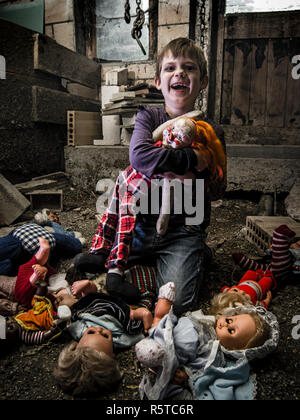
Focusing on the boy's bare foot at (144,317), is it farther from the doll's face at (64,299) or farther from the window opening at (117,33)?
the window opening at (117,33)

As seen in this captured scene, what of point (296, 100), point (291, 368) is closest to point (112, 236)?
point (291, 368)

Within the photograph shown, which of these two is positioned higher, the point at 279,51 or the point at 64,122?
the point at 279,51

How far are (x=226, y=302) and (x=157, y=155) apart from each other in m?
0.88

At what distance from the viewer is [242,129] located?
4590 mm

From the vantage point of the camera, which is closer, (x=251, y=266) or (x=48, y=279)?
(x=48, y=279)

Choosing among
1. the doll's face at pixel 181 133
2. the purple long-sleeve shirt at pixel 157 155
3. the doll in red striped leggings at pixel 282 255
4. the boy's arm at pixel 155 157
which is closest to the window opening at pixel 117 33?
the purple long-sleeve shirt at pixel 157 155

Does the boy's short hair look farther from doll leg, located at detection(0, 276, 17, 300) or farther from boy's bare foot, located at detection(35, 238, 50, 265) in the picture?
doll leg, located at detection(0, 276, 17, 300)

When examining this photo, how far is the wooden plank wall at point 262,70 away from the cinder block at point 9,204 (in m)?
3.23

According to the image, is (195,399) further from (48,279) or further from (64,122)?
(64,122)

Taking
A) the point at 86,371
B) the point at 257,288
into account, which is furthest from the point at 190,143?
the point at 86,371

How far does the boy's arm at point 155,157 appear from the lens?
1.66 m

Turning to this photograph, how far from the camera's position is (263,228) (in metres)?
2.57

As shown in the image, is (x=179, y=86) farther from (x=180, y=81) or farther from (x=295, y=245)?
(x=295, y=245)

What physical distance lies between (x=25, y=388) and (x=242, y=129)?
4.29 meters
